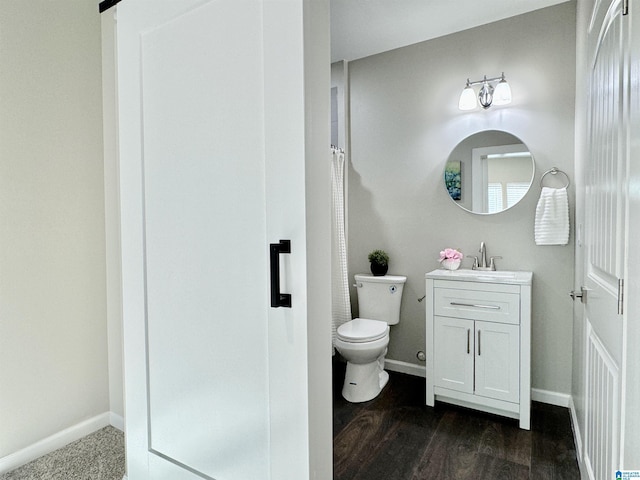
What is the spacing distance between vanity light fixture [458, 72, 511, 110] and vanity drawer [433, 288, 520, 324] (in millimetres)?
1299

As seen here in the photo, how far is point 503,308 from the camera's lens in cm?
226

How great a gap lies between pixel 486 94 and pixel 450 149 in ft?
1.40

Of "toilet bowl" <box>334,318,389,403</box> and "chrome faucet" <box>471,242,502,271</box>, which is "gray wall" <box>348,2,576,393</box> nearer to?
"chrome faucet" <box>471,242,502,271</box>

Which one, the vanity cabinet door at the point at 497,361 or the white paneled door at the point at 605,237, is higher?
the white paneled door at the point at 605,237

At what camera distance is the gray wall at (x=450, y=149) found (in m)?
2.47

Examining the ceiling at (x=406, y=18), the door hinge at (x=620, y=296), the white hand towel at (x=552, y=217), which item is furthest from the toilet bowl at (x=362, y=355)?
the ceiling at (x=406, y=18)

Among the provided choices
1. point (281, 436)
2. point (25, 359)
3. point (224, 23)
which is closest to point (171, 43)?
point (224, 23)

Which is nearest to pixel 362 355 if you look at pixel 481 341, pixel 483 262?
pixel 481 341

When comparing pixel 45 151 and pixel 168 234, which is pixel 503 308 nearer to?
pixel 168 234

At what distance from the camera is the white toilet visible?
249 cm

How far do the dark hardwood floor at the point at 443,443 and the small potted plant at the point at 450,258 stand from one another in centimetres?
92

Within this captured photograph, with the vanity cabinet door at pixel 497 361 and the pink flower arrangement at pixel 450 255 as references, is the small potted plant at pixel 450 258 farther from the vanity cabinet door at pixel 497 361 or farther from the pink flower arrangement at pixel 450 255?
the vanity cabinet door at pixel 497 361

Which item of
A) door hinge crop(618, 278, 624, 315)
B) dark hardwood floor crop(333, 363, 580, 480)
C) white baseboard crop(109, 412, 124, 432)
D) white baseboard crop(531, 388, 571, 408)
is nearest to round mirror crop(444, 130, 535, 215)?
white baseboard crop(531, 388, 571, 408)

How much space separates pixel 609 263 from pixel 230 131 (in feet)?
3.83
